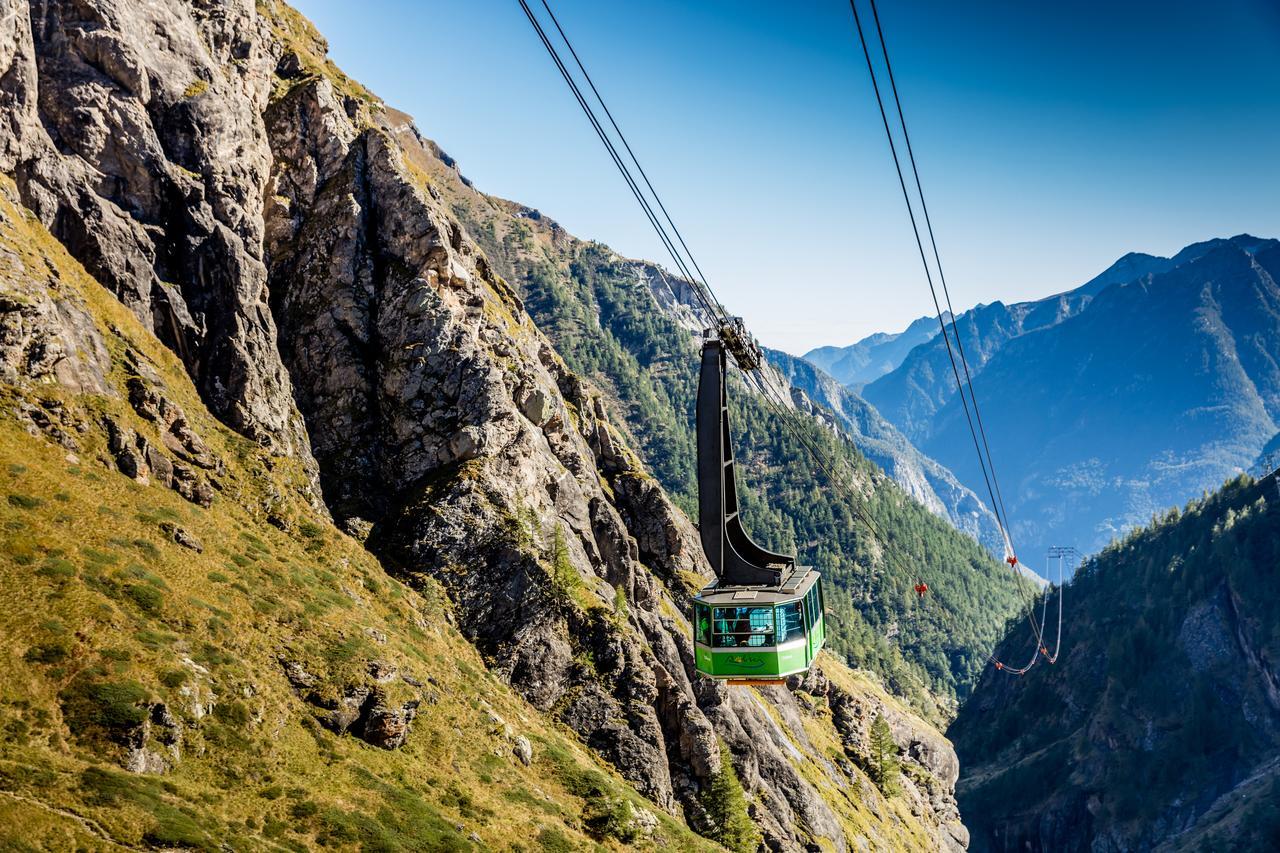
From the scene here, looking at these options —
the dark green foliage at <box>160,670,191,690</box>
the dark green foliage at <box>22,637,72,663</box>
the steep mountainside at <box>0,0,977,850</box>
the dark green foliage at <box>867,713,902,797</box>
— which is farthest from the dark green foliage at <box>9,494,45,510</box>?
the dark green foliage at <box>867,713,902,797</box>

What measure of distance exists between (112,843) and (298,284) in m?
73.8

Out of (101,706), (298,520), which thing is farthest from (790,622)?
(298,520)

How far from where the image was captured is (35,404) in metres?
64.6

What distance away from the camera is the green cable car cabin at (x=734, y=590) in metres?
44.1

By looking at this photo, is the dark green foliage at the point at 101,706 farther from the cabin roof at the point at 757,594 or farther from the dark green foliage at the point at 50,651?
the cabin roof at the point at 757,594

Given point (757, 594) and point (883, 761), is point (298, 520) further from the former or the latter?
point (883, 761)

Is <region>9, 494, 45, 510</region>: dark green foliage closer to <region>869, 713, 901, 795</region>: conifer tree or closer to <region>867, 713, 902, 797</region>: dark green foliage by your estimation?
<region>867, 713, 902, 797</region>: dark green foliage

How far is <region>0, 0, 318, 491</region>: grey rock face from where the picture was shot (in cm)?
8000

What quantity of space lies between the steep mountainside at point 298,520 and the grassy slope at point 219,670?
0.87 ft

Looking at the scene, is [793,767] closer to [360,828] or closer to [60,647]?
[360,828]

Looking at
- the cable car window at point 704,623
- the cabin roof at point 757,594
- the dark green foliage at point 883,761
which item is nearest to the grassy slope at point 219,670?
the cable car window at point 704,623

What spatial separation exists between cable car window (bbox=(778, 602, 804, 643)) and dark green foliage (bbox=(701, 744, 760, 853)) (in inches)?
2201

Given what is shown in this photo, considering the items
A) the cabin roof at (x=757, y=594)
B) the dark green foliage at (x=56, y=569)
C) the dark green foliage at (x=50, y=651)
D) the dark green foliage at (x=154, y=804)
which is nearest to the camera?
the dark green foliage at (x=154, y=804)

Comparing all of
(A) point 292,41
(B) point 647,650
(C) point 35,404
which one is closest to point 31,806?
(C) point 35,404
